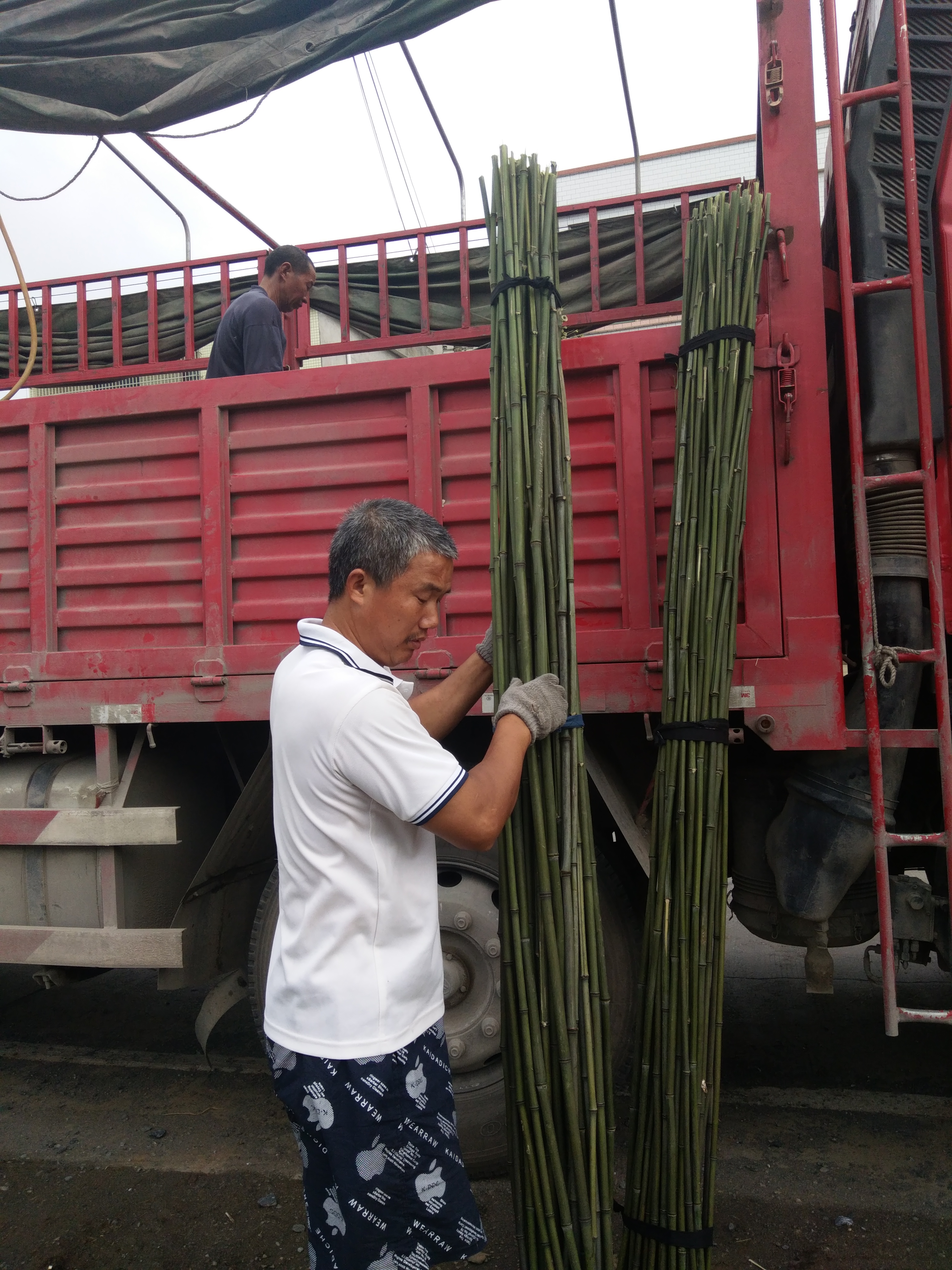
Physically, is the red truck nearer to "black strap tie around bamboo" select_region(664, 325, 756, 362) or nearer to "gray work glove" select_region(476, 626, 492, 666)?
"black strap tie around bamboo" select_region(664, 325, 756, 362)

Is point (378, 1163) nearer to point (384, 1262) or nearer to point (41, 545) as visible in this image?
point (384, 1262)

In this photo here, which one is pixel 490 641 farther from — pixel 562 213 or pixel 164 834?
pixel 562 213

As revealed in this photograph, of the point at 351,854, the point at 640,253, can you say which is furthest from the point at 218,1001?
the point at 640,253

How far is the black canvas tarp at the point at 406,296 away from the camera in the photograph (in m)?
3.53

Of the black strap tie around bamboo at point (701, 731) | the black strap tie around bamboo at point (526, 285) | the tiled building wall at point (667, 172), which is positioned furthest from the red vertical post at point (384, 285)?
the tiled building wall at point (667, 172)

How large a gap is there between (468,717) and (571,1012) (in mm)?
1086

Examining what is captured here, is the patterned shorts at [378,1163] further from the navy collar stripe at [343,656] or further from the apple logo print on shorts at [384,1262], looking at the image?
the navy collar stripe at [343,656]

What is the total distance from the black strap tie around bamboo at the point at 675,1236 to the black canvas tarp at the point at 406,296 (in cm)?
276

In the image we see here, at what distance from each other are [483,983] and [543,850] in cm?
99

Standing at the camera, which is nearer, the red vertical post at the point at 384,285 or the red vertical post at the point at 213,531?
the red vertical post at the point at 213,531

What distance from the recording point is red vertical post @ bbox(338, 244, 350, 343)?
3.64 meters

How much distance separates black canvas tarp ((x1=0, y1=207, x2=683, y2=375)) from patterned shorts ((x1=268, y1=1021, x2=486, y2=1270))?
2.57 meters

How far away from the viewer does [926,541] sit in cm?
217

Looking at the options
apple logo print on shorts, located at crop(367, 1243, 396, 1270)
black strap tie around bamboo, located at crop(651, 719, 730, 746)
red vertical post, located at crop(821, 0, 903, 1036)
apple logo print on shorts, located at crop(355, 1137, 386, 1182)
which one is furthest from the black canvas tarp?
apple logo print on shorts, located at crop(367, 1243, 396, 1270)
